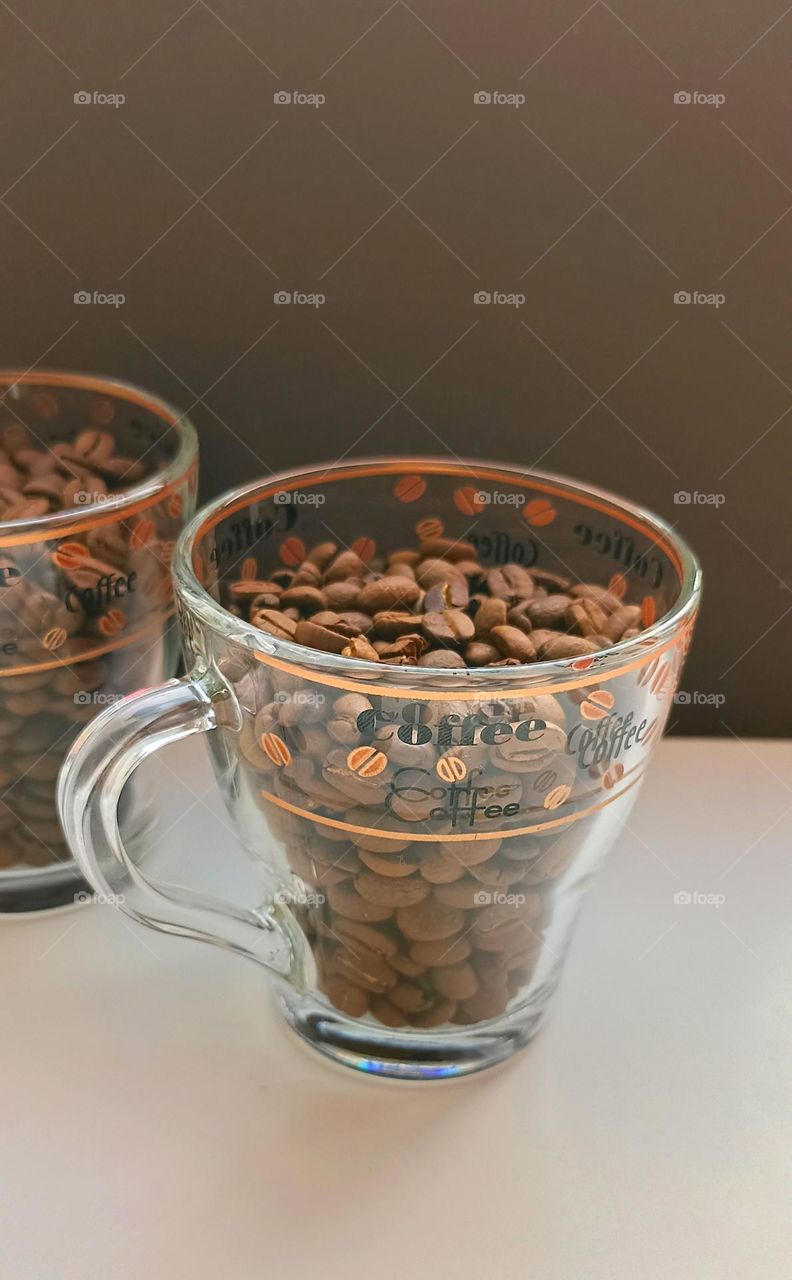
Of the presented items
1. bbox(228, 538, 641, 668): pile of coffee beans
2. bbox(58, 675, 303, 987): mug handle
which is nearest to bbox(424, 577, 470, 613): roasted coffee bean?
bbox(228, 538, 641, 668): pile of coffee beans

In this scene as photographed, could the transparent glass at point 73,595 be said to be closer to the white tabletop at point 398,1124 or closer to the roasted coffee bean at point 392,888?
the white tabletop at point 398,1124

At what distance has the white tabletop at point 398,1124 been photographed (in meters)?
0.48

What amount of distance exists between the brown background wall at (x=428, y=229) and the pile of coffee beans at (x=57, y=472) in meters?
0.06

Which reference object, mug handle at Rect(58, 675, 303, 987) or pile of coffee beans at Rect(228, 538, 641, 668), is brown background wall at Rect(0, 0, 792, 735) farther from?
mug handle at Rect(58, 675, 303, 987)

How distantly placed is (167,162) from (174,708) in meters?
0.37

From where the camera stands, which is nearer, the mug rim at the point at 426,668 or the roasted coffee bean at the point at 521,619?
the mug rim at the point at 426,668

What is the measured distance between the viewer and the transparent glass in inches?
22.9

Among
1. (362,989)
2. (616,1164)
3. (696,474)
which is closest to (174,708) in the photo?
(362,989)

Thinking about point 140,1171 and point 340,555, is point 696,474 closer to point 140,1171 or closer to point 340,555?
point 340,555

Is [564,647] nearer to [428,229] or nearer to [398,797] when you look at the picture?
[398,797]

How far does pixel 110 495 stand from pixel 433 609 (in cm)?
20

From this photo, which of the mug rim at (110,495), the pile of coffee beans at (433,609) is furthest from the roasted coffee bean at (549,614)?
the mug rim at (110,495)

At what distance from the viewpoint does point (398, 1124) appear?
536 millimetres

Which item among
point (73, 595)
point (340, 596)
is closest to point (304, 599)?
point (340, 596)
